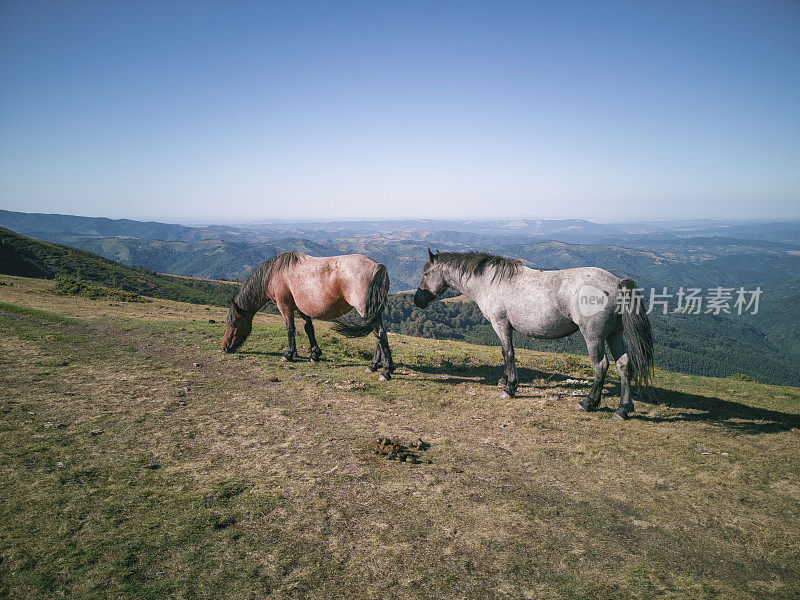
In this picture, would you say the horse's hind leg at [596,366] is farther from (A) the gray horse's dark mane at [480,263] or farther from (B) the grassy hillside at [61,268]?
(B) the grassy hillside at [61,268]

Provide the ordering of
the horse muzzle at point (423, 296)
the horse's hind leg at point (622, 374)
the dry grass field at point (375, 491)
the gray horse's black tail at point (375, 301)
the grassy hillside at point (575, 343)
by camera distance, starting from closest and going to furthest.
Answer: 1. the dry grass field at point (375, 491)
2. the horse's hind leg at point (622, 374)
3. the gray horse's black tail at point (375, 301)
4. the horse muzzle at point (423, 296)
5. the grassy hillside at point (575, 343)

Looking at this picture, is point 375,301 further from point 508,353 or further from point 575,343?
point 575,343

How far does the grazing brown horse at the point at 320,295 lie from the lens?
10656 millimetres

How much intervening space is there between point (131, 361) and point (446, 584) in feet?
39.1

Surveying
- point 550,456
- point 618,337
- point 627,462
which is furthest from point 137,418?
point 618,337

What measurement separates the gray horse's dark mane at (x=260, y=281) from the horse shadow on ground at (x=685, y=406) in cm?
564

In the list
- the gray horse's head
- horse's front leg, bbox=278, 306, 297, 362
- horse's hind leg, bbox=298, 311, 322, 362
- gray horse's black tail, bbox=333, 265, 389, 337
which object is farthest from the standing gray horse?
horse's front leg, bbox=278, 306, 297, 362

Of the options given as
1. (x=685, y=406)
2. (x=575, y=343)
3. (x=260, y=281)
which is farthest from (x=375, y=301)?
(x=575, y=343)

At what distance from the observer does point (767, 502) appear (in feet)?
17.6

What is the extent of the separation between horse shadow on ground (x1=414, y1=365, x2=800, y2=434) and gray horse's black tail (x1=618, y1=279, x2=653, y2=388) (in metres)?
1.25

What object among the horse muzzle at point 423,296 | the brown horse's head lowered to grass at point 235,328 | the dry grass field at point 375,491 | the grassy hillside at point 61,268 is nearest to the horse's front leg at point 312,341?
the brown horse's head lowered to grass at point 235,328

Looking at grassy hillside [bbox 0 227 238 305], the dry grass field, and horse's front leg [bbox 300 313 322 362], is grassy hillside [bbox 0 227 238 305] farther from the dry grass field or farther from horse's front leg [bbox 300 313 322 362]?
the dry grass field

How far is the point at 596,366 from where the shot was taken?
8.70 metres

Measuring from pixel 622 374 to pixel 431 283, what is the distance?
555cm
